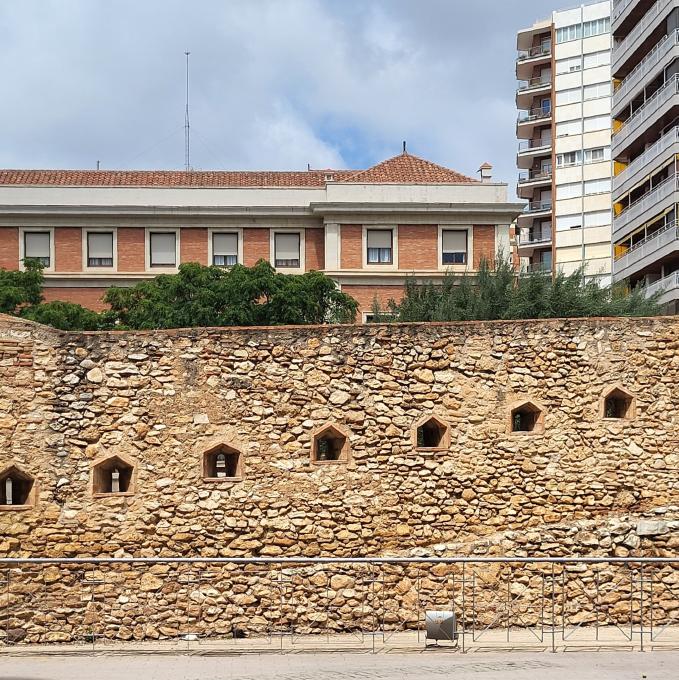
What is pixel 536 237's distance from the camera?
207 feet

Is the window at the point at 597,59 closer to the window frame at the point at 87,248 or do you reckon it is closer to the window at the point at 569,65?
the window at the point at 569,65

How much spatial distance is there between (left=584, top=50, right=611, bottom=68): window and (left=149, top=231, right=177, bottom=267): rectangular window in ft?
105

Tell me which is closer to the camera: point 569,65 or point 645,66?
point 645,66

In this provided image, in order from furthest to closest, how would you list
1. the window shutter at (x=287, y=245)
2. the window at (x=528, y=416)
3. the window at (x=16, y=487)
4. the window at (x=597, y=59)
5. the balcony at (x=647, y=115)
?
the window at (x=597, y=59) → the window shutter at (x=287, y=245) → the balcony at (x=647, y=115) → the window at (x=528, y=416) → the window at (x=16, y=487)

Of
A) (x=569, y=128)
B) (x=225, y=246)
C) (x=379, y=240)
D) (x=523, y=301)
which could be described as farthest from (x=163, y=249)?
(x=569, y=128)

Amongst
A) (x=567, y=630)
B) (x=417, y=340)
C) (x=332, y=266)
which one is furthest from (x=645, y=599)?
(x=332, y=266)

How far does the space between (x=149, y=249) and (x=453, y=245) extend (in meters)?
11.5

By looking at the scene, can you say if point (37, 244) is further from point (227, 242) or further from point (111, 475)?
point (111, 475)

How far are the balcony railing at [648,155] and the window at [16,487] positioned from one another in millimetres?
27678

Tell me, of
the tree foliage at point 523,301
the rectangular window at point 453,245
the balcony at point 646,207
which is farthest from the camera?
the rectangular window at point 453,245

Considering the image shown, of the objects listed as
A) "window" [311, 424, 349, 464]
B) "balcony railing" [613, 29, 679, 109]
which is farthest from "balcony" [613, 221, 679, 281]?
"window" [311, 424, 349, 464]

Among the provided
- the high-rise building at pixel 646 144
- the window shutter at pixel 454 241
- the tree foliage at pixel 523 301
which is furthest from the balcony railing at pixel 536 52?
the tree foliage at pixel 523 301

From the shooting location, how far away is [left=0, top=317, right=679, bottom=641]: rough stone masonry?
1292cm

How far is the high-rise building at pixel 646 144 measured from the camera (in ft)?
116
